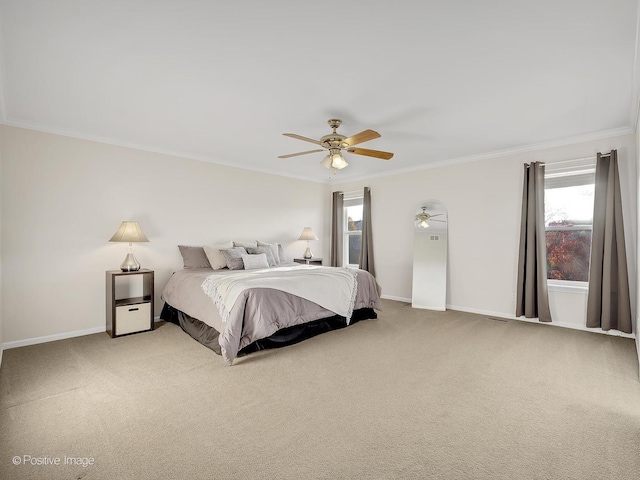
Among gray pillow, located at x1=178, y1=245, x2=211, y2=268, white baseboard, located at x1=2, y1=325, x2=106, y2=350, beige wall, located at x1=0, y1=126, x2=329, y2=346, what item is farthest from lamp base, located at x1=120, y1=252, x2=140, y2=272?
white baseboard, located at x1=2, y1=325, x2=106, y2=350

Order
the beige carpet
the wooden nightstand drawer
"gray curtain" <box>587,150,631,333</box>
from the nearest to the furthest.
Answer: the beige carpet → "gray curtain" <box>587,150,631,333</box> → the wooden nightstand drawer

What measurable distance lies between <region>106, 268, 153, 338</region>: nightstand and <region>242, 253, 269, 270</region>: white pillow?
1185 mm

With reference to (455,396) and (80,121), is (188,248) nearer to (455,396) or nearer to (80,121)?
(80,121)

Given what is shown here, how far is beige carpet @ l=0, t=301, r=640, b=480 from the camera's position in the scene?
1669 mm

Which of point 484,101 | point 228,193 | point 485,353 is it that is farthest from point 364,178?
point 485,353

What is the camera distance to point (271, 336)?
3320mm

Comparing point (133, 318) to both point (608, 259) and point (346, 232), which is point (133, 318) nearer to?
point (346, 232)

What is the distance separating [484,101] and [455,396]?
8.44 ft

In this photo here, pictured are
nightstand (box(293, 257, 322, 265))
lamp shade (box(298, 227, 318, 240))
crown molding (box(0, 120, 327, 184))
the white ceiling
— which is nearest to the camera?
the white ceiling

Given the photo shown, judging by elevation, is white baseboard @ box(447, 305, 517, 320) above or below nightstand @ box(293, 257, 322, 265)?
below

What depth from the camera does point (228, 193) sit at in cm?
535

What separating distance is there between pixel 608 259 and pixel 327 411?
12.2 ft

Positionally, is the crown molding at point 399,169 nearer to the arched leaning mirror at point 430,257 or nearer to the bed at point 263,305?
the arched leaning mirror at point 430,257

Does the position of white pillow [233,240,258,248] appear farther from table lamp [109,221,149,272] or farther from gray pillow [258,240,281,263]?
table lamp [109,221,149,272]
